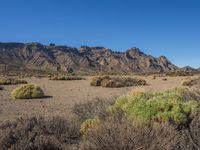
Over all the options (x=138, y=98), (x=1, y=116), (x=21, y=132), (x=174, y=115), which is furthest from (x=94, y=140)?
(x=1, y=116)

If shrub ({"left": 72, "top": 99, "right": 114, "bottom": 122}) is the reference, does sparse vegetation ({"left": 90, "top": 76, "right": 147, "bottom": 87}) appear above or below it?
above

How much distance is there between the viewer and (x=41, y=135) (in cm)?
639

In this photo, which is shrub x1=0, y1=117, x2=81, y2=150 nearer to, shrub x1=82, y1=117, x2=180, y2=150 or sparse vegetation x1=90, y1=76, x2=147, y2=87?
shrub x1=82, y1=117, x2=180, y2=150

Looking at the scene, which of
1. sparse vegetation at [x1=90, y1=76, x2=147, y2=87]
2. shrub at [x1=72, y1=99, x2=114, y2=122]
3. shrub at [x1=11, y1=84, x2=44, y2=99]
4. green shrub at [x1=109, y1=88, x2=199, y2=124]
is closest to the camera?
green shrub at [x1=109, y1=88, x2=199, y2=124]

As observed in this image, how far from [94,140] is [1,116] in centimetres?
894

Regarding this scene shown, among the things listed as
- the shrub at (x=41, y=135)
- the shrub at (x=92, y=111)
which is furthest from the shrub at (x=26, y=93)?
the shrub at (x=41, y=135)

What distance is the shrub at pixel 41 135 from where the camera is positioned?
6.07 m

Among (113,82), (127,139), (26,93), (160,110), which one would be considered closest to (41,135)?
(127,139)

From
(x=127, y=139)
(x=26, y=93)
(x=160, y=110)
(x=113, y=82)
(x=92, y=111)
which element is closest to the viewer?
(x=127, y=139)

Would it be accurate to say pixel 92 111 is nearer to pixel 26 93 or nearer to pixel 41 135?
pixel 41 135

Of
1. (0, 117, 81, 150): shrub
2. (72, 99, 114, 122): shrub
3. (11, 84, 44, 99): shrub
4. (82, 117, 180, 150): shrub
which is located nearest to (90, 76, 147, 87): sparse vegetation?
(11, 84, 44, 99): shrub

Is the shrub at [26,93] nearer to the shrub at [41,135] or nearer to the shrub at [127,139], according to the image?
the shrub at [41,135]

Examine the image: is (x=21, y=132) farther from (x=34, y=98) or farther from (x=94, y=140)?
(x=34, y=98)

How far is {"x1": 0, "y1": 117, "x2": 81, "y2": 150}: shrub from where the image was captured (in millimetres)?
6070
